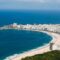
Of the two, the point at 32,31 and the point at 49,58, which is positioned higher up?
the point at 49,58

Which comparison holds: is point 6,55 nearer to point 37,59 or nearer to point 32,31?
point 37,59

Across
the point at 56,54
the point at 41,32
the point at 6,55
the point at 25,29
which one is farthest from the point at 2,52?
the point at 25,29

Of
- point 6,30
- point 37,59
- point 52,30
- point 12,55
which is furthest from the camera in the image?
point 6,30

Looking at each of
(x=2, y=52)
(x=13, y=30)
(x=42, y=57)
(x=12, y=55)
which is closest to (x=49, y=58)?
(x=42, y=57)

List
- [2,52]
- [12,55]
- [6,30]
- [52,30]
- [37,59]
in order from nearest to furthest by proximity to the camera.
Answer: [37,59]
[12,55]
[2,52]
[52,30]
[6,30]

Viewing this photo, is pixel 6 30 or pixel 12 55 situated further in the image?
pixel 6 30

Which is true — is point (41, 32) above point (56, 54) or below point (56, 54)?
below

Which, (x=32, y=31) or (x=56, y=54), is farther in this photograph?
(x=32, y=31)

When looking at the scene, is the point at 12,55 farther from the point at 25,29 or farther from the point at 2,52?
the point at 25,29
